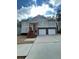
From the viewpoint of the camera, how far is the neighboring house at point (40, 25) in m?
2.31

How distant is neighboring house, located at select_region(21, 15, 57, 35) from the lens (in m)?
2.31

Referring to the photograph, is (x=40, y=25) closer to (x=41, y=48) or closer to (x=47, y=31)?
(x=47, y=31)

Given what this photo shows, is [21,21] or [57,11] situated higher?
[57,11]

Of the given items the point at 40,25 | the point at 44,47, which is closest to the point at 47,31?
the point at 40,25

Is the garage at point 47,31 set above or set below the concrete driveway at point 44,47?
above

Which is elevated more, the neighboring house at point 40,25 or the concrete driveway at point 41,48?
the neighboring house at point 40,25

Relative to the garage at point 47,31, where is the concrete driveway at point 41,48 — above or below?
below

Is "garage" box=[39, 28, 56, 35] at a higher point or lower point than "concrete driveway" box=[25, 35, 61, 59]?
higher
